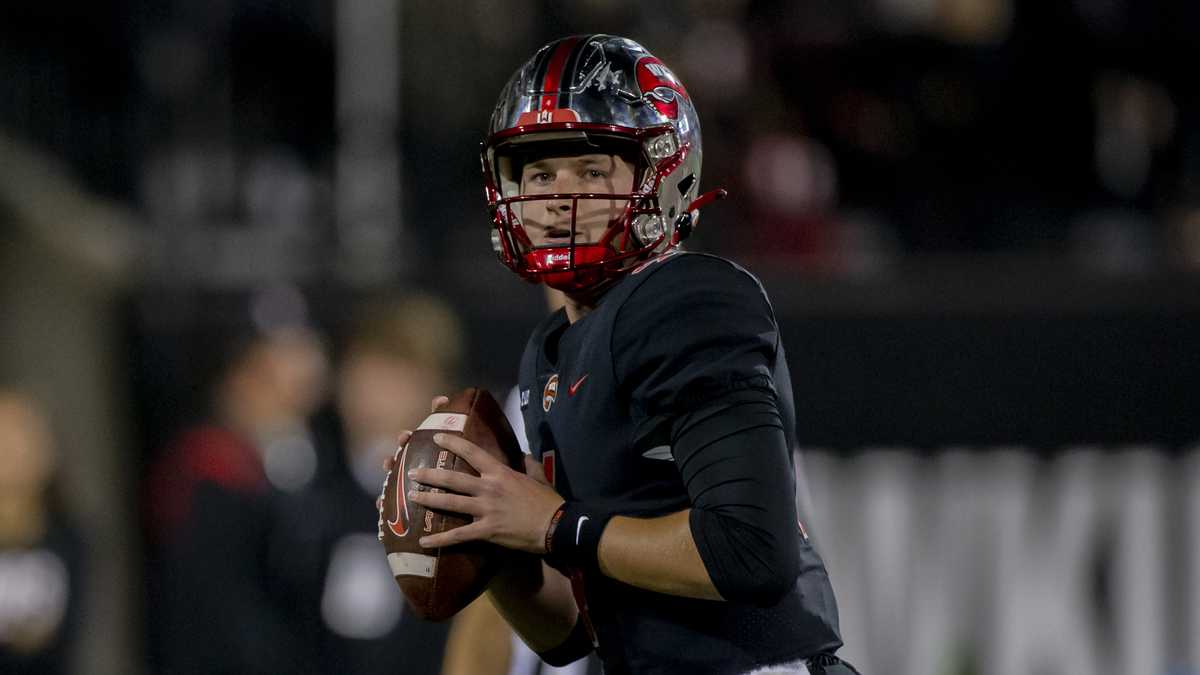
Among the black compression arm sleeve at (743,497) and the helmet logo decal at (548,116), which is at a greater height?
the helmet logo decal at (548,116)

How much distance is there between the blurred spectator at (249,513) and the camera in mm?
6047

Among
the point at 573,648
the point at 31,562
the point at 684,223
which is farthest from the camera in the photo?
the point at 31,562

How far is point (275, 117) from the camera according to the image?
26.1 feet

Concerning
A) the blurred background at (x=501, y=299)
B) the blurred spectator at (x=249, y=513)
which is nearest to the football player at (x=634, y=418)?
the blurred background at (x=501, y=299)

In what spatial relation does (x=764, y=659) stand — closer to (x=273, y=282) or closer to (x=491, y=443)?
(x=491, y=443)

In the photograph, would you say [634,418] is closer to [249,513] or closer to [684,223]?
[684,223]

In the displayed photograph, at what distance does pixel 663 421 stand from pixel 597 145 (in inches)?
19.7

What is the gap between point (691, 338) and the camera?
224 cm

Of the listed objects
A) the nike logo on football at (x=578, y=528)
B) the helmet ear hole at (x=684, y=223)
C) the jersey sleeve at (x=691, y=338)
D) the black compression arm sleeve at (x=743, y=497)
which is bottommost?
the nike logo on football at (x=578, y=528)

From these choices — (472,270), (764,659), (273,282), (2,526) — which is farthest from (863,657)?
(764,659)

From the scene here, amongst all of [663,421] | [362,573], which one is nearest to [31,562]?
[362,573]

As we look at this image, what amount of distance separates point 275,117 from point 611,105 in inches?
226

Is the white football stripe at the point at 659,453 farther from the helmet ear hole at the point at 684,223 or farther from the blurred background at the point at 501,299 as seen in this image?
the blurred background at the point at 501,299

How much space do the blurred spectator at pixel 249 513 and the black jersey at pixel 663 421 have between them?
373cm
